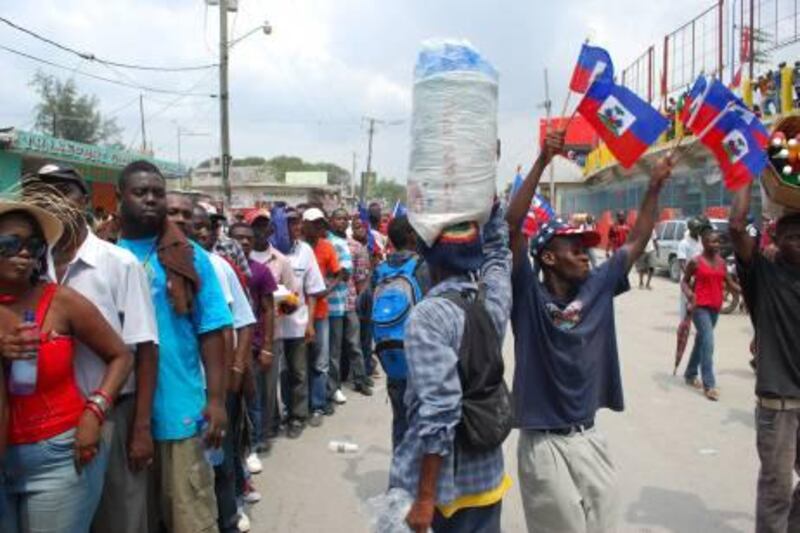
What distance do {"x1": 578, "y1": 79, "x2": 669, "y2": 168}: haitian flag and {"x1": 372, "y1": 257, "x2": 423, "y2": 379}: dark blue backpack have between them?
1285 mm

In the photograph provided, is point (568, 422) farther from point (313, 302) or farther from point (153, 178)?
point (313, 302)

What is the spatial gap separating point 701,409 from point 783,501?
12.0 ft

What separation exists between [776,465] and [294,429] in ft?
13.0

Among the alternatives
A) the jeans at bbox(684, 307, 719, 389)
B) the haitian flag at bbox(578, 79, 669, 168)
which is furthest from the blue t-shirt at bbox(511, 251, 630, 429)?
the jeans at bbox(684, 307, 719, 389)

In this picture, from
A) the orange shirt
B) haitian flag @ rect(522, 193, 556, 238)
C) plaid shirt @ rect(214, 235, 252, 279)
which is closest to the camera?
haitian flag @ rect(522, 193, 556, 238)

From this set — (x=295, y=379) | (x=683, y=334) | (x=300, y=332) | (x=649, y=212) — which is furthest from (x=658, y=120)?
(x=683, y=334)

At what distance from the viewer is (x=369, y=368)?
8781 mm

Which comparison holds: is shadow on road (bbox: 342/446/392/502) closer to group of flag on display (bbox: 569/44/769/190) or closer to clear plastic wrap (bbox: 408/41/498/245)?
group of flag on display (bbox: 569/44/769/190)

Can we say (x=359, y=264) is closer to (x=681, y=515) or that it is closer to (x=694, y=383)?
(x=694, y=383)

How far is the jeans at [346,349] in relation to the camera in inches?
293

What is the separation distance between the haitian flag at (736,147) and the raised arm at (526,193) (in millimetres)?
1149

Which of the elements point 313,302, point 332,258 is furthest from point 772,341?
point 332,258

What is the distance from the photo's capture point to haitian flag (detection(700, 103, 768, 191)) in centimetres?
351

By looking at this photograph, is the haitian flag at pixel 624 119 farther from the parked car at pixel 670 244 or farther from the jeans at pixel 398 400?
the parked car at pixel 670 244
